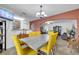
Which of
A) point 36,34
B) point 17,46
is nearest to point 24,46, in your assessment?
point 17,46

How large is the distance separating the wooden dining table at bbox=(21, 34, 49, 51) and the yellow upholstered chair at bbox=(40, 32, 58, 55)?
6cm

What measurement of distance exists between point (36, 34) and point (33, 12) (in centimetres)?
40

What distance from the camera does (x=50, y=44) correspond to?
215cm

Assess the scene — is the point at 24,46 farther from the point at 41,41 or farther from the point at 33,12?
the point at 33,12

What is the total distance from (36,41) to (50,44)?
10.1 inches

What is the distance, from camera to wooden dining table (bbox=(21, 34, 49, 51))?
6.91 feet

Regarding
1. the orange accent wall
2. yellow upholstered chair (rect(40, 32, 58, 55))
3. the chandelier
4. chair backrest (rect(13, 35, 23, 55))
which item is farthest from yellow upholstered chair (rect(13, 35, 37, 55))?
the chandelier

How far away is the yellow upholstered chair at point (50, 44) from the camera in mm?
2137

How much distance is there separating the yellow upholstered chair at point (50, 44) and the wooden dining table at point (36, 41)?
6cm

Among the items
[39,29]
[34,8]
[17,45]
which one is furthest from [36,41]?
[34,8]

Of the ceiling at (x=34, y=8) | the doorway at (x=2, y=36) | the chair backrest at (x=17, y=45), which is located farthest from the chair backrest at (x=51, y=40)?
the doorway at (x=2, y=36)

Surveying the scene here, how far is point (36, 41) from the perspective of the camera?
2148 millimetres

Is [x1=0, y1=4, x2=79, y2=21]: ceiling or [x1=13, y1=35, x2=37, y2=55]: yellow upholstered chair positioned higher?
[x1=0, y1=4, x2=79, y2=21]: ceiling

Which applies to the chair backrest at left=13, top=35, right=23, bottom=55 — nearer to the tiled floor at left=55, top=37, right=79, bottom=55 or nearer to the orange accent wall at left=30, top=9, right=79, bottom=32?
the orange accent wall at left=30, top=9, right=79, bottom=32
